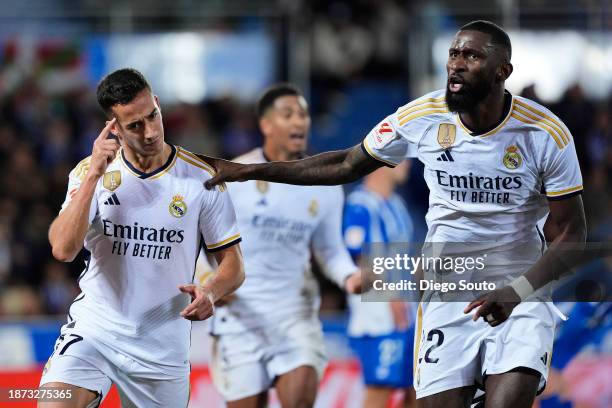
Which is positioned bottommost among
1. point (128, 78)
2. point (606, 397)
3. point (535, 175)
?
point (606, 397)

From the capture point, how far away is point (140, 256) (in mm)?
5441

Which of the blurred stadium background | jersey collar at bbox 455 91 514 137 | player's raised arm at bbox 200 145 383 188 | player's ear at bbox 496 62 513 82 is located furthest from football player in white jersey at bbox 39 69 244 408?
the blurred stadium background

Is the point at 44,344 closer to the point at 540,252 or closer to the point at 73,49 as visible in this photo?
the point at 73,49

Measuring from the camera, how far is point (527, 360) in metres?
5.18

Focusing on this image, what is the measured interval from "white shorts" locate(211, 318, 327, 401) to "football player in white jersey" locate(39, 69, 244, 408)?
1532mm

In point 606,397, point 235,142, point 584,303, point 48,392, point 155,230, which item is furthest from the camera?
point 235,142

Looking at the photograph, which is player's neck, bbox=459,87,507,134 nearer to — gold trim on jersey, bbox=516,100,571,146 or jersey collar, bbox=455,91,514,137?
jersey collar, bbox=455,91,514,137

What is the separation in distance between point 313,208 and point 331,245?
335 millimetres

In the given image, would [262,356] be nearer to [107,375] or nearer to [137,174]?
[107,375]

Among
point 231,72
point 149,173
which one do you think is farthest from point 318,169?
point 231,72

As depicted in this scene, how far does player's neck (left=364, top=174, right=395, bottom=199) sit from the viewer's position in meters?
9.07

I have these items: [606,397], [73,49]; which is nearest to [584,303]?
[606,397]

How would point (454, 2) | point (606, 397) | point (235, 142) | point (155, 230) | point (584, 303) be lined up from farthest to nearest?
point (235, 142), point (454, 2), point (606, 397), point (584, 303), point (155, 230)

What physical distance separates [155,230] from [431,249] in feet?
5.06
